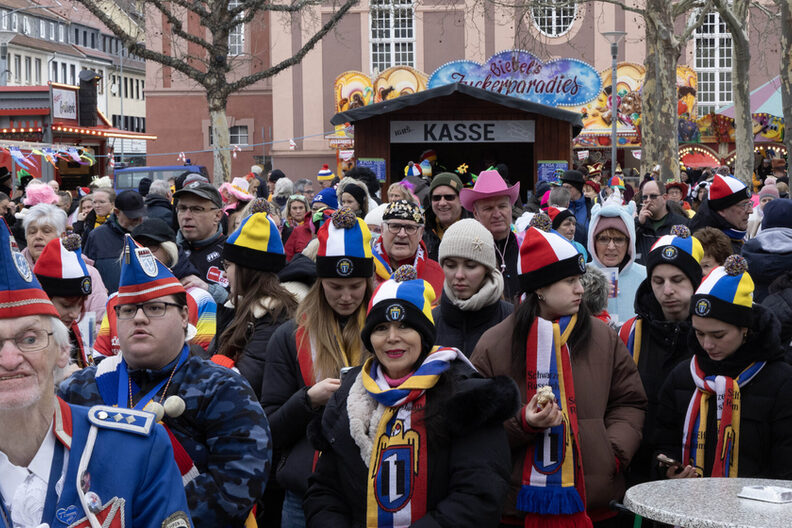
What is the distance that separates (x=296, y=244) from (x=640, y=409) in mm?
6328

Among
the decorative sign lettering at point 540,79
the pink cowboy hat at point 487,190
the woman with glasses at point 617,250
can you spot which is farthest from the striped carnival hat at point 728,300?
the decorative sign lettering at point 540,79

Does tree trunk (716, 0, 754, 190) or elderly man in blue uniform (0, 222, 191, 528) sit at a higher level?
tree trunk (716, 0, 754, 190)

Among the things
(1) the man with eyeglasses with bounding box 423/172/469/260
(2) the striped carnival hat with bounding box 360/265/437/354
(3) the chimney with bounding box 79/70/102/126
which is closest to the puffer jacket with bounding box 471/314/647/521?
(2) the striped carnival hat with bounding box 360/265/437/354

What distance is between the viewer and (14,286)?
263 cm

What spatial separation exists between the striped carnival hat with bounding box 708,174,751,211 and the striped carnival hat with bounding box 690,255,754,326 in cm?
358

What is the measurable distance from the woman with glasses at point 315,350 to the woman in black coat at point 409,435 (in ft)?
1.44

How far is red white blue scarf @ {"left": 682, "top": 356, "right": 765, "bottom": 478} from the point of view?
14.2 feet

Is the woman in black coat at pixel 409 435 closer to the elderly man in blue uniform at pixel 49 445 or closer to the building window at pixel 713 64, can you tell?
the elderly man in blue uniform at pixel 49 445

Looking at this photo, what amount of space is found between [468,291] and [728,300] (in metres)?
1.23

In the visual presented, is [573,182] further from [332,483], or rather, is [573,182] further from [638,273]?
[332,483]

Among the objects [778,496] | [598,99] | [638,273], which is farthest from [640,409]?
[598,99]

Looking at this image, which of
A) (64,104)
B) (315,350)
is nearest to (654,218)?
(315,350)

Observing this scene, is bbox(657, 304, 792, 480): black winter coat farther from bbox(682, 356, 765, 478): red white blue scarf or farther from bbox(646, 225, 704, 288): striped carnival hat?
bbox(646, 225, 704, 288): striped carnival hat

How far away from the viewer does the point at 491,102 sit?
16859mm
